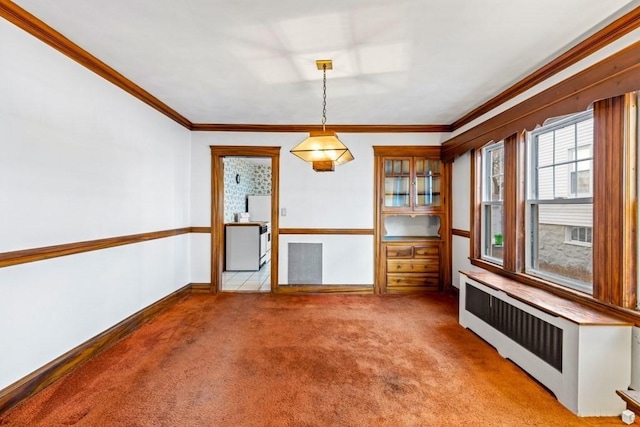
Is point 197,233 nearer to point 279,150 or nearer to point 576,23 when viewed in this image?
point 279,150

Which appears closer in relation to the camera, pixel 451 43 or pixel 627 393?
pixel 627 393

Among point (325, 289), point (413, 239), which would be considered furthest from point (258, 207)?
point (413, 239)

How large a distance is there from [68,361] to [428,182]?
4.70 m

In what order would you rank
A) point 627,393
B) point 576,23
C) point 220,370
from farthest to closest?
point 220,370 → point 576,23 → point 627,393

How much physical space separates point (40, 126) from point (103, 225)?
970 millimetres

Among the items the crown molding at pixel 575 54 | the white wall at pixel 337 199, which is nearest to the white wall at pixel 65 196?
the white wall at pixel 337 199

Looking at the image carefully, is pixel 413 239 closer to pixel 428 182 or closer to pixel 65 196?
pixel 428 182

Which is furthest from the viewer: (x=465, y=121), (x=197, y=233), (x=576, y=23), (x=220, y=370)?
(x=197, y=233)

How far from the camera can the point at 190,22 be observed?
6.76 ft

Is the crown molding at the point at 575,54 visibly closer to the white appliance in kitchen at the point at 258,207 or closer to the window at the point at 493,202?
the window at the point at 493,202

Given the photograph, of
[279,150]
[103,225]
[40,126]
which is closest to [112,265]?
[103,225]

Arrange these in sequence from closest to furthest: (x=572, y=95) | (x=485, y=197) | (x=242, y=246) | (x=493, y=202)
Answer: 1. (x=572, y=95)
2. (x=493, y=202)
3. (x=485, y=197)
4. (x=242, y=246)

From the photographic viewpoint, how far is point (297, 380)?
2.33 metres

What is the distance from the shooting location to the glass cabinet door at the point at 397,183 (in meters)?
4.77
